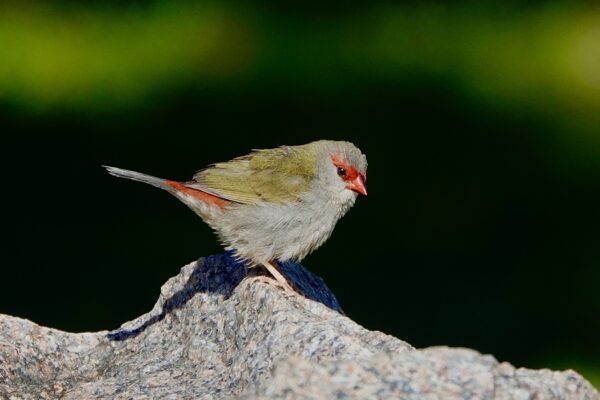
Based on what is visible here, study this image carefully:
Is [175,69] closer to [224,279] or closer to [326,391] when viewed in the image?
[224,279]

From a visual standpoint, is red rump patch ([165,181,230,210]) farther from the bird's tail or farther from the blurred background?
the blurred background

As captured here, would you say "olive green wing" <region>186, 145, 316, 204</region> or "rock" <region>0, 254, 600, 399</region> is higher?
"olive green wing" <region>186, 145, 316, 204</region>

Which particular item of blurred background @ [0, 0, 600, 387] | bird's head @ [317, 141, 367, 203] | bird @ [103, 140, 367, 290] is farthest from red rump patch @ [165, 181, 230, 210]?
blurred background @ [0, 0, 600, 387]

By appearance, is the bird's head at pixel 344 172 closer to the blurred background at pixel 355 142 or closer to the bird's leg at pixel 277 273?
the bird's leg at pixel 277 273

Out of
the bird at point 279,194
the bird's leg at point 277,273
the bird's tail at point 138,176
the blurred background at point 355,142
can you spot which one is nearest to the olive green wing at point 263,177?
the bird at point 279,194

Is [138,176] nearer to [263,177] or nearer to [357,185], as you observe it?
[263,177]

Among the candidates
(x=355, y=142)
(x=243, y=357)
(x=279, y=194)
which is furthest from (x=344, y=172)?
(x=355, y=142)
